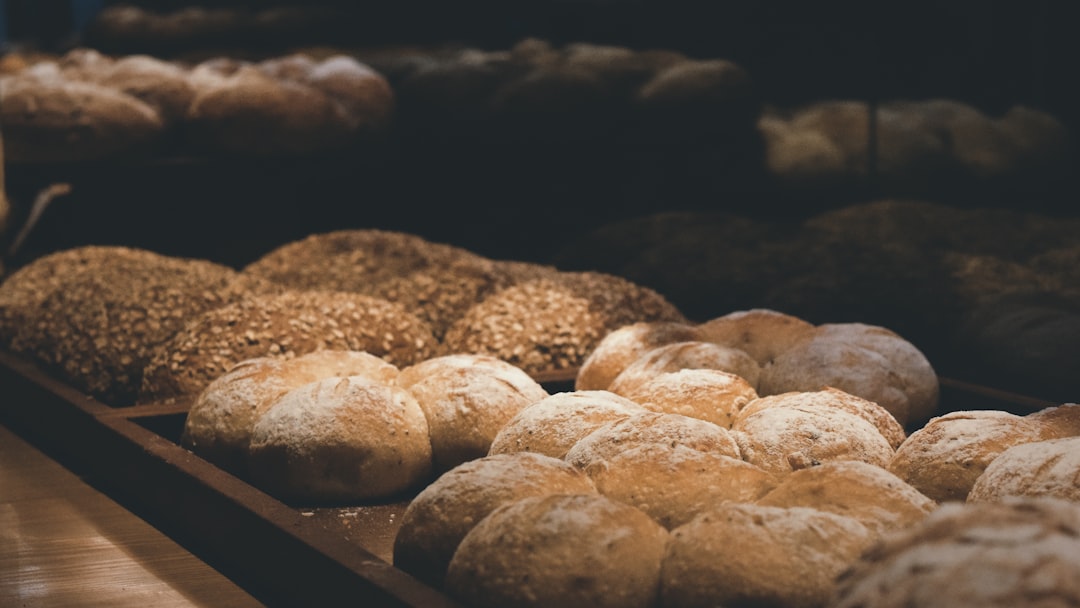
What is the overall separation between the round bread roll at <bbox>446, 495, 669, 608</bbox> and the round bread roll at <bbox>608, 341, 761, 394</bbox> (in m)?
1.02

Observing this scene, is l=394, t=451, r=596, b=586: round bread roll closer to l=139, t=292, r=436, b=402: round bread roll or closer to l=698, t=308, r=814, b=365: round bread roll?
l=698, t=308, r=814, b=365: round bread roll

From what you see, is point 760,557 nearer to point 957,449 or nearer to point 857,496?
point 857,496

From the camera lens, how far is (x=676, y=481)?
1.65 m

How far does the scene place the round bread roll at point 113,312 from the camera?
3049 mm

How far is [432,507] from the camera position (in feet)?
5.51

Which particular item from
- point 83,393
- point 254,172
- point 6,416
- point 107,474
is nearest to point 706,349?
point 107,474

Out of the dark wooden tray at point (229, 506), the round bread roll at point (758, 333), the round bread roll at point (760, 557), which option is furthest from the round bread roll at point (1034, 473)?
the round bread roll at point (758, 333)

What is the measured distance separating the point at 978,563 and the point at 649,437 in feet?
2.90

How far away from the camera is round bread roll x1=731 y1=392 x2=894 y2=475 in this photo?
6.29ft

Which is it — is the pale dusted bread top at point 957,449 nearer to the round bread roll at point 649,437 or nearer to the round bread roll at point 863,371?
the round bread roll at point 649,437

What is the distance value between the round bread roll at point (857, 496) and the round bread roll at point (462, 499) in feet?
0.88

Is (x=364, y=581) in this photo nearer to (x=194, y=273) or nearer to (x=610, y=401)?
(x=610, y=401)

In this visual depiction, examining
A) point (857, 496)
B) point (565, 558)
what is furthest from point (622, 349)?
point (565, 558)

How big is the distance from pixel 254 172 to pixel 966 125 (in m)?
2.47
